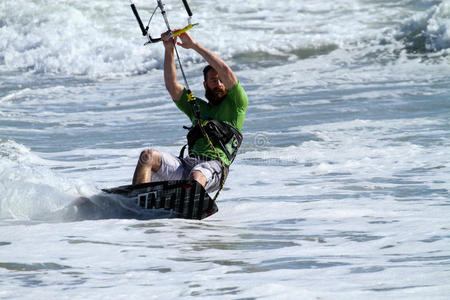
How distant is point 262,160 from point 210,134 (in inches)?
123

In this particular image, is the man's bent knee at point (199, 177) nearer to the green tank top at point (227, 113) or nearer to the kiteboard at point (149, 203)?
the kiteboard at point (149, 203)

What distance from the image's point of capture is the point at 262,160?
898 centimetres

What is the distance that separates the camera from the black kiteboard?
5453 millimetres

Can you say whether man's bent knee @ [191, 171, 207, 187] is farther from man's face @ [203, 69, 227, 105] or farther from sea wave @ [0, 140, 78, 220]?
sea wave @ [0, 140, 78, 220]

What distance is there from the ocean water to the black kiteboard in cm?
15

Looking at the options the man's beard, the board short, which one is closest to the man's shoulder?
the man's beard

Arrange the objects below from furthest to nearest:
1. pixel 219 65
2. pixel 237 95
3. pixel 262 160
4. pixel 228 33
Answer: pixel 228 33
pixel 262 160
pixel 237 95
pixel 219 65

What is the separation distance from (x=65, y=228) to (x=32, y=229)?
24cm

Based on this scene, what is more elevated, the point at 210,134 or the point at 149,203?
the point at 210,134

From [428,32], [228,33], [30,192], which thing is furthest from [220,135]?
[228,33]

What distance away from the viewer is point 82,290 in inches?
140

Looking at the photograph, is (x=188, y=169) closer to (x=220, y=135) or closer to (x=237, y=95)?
(x=220, y=135)

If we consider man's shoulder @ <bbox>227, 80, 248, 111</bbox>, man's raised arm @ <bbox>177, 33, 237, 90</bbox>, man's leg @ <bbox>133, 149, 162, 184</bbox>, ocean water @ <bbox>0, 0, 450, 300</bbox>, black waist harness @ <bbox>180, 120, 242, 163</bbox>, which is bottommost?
ocean water @ <bbox>0, 0, 450, 300</bbox>

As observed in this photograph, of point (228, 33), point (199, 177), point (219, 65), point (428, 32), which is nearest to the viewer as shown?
point (199, 177)
